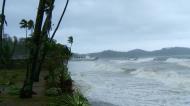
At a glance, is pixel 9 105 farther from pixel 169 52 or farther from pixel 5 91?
pixel 169 52

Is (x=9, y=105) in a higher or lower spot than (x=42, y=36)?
lower

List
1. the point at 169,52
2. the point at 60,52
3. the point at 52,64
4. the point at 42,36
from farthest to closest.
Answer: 1. the point at 169,52
2. the point at 60,52
3. the point at 52,64
4. the point at 42,36

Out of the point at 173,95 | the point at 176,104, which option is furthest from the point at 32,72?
the point at 173,95

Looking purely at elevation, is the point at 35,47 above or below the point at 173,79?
above

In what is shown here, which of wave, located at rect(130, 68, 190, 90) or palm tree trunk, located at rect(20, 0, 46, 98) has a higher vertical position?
palm tree trunk, located at rect(20, 0, 46, 98)

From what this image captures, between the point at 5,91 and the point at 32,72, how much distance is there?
3172 mm

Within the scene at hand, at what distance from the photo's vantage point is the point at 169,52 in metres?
174

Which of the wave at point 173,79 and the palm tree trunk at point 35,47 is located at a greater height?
the palm tree trunk at point 35,47

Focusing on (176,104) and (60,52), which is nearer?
(176,104)

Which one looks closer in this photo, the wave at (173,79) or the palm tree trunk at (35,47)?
the palm tree trunk at (35,47)

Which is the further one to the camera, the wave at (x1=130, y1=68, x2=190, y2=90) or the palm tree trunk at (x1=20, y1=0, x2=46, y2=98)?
the wave at (x1=130, y1=68, x2=190, y2=90)

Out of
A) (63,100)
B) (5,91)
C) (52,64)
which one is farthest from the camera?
(52,64)

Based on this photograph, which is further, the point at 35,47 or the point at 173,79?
the point at 173,79

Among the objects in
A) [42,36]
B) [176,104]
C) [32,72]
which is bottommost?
[176,104]
